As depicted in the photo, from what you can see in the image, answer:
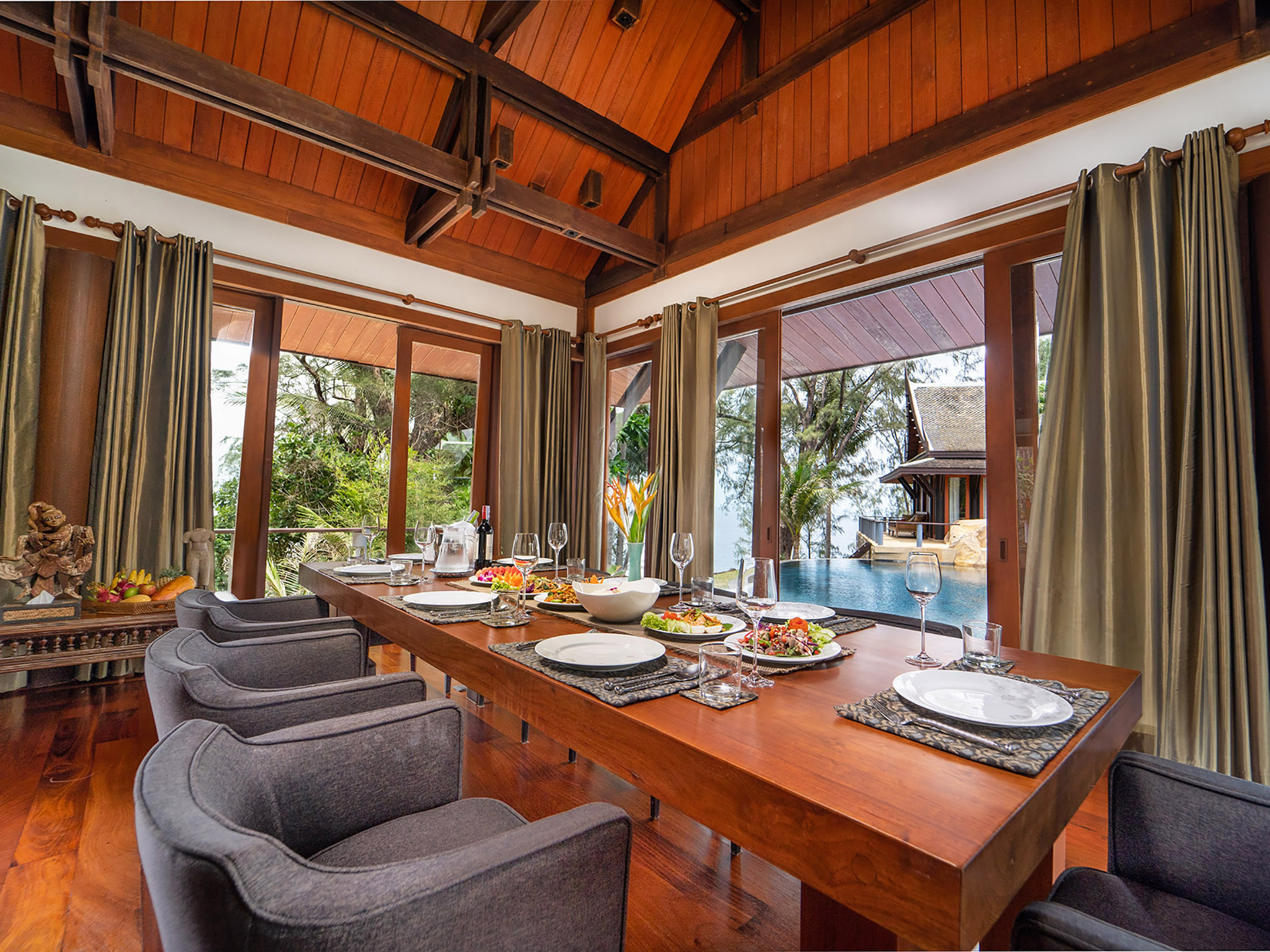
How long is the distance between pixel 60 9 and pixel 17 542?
2177mm

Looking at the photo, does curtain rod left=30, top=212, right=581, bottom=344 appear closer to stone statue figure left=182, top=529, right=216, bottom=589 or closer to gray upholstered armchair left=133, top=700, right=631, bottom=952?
stone statue figure left=182, top=529, right=216, bottom=589

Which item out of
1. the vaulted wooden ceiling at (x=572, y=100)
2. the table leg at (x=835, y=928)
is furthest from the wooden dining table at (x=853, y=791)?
the vaulted wooden ceiling at (x=572, y=100)

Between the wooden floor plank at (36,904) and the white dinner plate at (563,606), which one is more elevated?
the white dinner plate at (563,606)

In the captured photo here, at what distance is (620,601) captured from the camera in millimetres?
1507

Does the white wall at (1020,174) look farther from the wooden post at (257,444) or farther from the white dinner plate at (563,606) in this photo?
the wooden post at (257,444)

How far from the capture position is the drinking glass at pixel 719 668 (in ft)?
3.36

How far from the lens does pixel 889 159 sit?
10.1ft

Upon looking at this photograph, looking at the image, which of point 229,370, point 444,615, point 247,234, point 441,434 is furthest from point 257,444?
point 444,615

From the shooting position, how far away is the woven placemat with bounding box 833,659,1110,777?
76 centimetres

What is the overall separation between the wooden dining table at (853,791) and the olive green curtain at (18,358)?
9.97 feet

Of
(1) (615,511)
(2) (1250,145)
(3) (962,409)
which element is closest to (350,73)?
(1) (615,511)

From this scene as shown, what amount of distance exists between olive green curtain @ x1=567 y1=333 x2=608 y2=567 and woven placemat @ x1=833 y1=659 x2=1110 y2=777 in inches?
148

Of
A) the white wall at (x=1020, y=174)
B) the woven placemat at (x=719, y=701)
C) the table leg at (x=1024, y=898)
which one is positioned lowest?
the table leg at (x=1024, y=898)

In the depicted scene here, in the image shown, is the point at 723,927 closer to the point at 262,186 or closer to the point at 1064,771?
the point at 1064,771
